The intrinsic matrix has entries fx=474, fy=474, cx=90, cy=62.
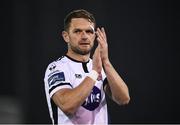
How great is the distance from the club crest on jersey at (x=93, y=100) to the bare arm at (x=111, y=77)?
11 cm

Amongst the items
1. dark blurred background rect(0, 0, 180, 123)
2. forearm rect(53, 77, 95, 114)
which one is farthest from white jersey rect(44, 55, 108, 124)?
dark blurred background rect(0, 0, 180, 123)

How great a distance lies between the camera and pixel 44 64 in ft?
24.6

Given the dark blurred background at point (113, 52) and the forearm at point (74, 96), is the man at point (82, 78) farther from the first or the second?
the dark blurred background at point (113, 52)

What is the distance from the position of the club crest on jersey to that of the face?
317 millimetres

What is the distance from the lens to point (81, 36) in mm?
3727

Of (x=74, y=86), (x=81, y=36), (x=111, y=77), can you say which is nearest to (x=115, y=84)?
(x=111, y=77)

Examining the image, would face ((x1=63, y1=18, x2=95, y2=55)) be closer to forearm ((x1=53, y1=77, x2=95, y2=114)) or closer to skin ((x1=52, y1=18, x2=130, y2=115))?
skin ((x1=52, y1=18, x2=130, y2=115))

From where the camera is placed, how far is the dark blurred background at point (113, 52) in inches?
295

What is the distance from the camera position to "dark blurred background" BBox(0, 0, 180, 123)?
7.50 m
